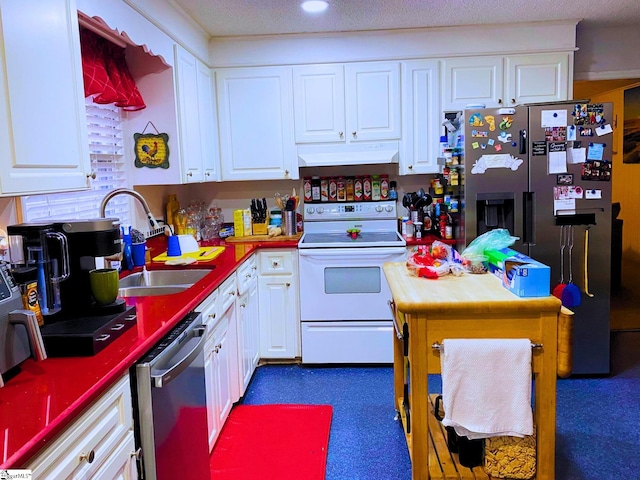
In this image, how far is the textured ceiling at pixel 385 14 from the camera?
3.08 m

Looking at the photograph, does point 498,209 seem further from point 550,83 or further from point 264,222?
point 264,222

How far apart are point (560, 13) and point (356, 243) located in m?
2.00

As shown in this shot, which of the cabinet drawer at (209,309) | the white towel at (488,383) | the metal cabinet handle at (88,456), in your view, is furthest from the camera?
the cabinet drawer at (209,309)

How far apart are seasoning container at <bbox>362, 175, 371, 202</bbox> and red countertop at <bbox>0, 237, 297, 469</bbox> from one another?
2182 mm

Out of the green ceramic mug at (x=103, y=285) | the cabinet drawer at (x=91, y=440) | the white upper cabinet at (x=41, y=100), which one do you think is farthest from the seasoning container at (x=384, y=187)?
the cabinet drawer at (x=91, y=440)

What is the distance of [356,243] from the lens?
3.49m

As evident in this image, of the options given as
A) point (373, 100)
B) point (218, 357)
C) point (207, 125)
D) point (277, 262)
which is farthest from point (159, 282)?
point (373, 100)

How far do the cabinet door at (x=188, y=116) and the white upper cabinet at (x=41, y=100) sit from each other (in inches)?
46.8

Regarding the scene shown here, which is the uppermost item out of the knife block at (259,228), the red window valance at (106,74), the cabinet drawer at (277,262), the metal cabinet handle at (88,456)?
the red window valance at (106,74)

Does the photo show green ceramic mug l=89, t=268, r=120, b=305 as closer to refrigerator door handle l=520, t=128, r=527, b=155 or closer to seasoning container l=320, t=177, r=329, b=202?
seasoning container l=320, t=177, r=329, b=202

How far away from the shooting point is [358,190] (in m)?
3.97

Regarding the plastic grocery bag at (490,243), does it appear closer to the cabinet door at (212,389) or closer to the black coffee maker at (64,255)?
the cabinet door at (212,389)

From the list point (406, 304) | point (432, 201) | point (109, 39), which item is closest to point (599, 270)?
point (432, 201)

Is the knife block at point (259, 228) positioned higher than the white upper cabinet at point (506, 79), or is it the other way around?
the white upper cabinet at point (506, 79)
